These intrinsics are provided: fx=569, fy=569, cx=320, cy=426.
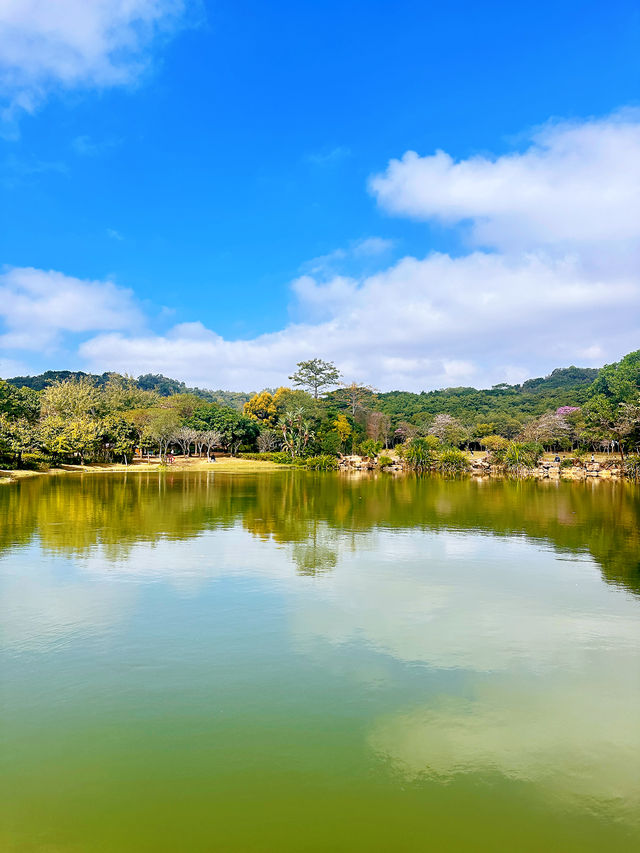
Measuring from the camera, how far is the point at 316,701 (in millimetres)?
5266

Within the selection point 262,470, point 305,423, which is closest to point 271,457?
point 305,423

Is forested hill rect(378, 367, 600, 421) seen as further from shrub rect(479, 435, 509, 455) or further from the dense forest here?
shrub rect(479, 435, 509, 455)

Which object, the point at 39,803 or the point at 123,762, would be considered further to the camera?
the point at 123,762

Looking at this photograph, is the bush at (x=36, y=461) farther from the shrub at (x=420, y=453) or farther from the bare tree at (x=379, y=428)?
the bare tree at (x=379, y=428)

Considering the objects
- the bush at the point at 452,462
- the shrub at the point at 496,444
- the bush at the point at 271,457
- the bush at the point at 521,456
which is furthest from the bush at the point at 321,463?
the bush at the point at 521,456

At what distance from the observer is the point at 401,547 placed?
1262cm

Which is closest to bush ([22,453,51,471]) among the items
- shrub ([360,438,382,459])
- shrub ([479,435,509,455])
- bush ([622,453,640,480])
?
shrub ([360,438,382,459])

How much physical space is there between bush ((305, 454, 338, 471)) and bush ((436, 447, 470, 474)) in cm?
883

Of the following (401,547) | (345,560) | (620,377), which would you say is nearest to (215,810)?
(345,560)

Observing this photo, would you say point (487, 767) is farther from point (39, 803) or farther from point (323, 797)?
point (39, 803)

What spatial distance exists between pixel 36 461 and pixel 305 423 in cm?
2349

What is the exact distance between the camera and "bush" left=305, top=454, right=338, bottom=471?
47.6 meters

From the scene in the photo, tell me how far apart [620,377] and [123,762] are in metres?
53.7

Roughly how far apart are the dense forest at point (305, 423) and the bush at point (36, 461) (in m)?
0.09
